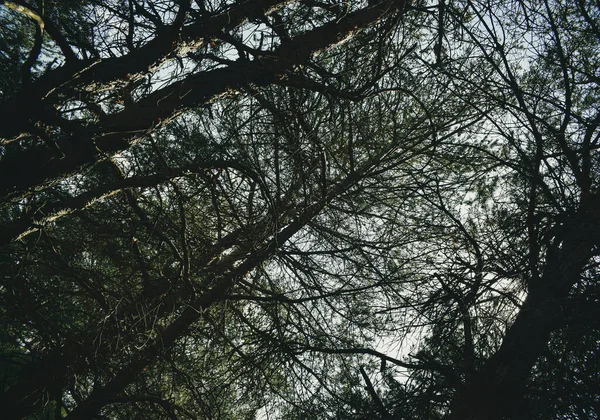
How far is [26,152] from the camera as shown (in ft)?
9.73

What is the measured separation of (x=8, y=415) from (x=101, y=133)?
212cm

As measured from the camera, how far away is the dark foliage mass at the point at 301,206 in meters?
2.65

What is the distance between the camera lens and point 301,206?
4.16 meters

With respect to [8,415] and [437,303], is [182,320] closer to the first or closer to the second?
[8,415]

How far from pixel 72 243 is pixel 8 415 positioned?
4.83 ft

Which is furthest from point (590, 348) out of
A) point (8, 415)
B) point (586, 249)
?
point (8, 415)

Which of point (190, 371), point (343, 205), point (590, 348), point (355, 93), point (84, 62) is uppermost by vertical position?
point (343, 205)

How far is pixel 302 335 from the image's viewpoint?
4.40 metres

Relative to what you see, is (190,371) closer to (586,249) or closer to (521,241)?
(521,241)

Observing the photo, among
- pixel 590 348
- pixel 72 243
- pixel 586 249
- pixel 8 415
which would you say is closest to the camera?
pixel 590 348

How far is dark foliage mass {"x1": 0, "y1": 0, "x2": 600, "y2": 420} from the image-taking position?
2654mm

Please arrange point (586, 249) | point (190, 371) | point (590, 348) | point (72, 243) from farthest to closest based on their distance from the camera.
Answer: point (190, 371) < point (72, 243) < point (586, 249) < point (590, 348)

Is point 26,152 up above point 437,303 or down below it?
above

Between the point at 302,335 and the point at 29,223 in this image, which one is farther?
the point at 302,335
